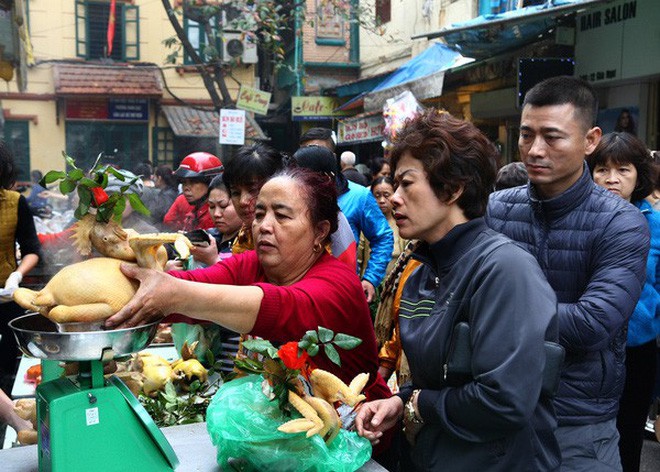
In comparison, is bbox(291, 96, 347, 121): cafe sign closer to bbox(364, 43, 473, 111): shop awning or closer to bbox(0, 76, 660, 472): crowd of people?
bbox(364, 43, 473, 111): shop awning

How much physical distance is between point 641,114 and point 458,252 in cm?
595

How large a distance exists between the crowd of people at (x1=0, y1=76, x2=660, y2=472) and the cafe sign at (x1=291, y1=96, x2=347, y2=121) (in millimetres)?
13057

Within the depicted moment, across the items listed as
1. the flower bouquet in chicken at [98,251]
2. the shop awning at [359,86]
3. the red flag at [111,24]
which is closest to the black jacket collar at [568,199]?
the flower bouquet in chicken at [98,251]

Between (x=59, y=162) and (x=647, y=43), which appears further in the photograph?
(x=59, y=162)

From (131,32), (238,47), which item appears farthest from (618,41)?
(131,32)

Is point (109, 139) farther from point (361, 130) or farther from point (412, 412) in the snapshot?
point (412, 412)

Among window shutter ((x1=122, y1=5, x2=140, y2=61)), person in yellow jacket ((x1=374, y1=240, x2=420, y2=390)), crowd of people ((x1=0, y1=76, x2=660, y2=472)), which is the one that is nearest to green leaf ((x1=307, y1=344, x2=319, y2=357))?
crowd of people ((x1=0, y1=76, x2=660, y2=472))

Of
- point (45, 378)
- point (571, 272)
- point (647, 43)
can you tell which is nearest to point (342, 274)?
point (571, 272)

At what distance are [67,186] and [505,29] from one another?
6280 millimetres

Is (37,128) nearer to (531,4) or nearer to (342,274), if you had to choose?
(531,4)

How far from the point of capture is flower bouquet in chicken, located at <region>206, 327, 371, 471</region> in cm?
156

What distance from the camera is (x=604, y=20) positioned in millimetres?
6770

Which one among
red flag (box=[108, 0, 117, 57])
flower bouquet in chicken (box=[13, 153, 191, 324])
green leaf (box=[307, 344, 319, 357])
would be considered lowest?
green leaf (box=[307, 344, 319, 357])

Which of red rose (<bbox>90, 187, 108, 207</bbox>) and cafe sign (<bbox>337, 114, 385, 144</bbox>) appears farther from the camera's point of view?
cafe sign (<bbox>337, 114, 385, 144</bbox>)
